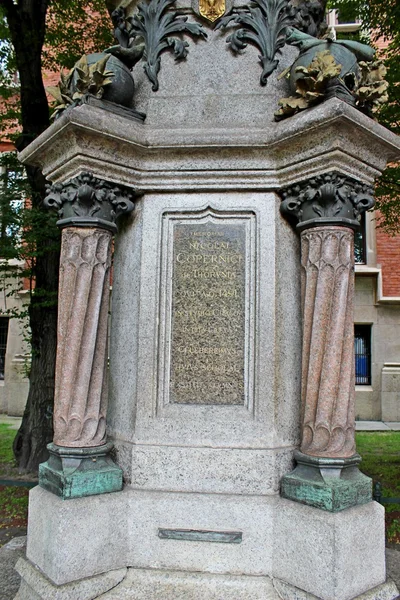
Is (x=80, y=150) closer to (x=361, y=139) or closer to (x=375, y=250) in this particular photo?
(x=361, y=139)

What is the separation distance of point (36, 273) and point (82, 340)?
17.6 ft

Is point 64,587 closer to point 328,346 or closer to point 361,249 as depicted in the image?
point 328,346

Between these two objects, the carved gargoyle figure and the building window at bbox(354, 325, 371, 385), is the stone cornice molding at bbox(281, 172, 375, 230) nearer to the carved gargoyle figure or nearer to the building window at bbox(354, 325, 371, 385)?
the carved gargoyle figure

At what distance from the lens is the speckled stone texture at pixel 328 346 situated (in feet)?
11.6

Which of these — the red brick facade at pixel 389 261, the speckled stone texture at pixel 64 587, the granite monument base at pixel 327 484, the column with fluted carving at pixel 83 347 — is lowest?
the speckled stone texture at pixel 64 587

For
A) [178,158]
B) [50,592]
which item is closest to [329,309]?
[178,158]

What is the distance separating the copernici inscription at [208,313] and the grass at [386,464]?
10.1 feet

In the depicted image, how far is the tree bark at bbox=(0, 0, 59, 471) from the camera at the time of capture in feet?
27.9

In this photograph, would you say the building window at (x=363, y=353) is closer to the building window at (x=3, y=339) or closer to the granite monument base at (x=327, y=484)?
the building window at (x=3, y=339)

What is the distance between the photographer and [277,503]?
11.8ft

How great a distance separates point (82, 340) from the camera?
12.3ft

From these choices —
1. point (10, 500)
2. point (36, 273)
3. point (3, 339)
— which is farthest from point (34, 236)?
point (3, 339)

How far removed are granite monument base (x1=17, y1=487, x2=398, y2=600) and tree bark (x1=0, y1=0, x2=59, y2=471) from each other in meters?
4.94

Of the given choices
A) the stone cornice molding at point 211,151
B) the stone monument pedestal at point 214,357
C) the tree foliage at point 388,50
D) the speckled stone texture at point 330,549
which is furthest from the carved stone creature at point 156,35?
the tree foliage at point 388,50
